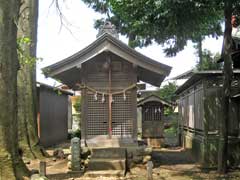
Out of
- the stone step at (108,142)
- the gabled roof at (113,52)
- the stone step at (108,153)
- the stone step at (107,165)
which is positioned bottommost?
the stone step at (107,165)

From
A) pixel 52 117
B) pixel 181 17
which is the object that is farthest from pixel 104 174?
pixel 52 117

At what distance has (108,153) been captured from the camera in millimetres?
14266

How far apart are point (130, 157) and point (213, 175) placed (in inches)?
123

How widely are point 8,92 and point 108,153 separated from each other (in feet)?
19.6

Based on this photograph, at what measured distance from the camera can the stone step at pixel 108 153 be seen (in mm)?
14195

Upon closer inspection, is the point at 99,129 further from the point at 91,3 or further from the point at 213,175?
the point at 91,3

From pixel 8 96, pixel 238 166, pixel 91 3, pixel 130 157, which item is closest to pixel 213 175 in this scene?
pixel 238 166

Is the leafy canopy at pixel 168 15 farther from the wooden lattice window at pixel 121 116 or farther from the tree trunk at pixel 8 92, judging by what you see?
the tree trunk at pixel 8 92

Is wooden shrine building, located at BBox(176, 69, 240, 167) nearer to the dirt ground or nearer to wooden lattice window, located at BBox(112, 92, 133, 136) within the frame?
the dirt ground

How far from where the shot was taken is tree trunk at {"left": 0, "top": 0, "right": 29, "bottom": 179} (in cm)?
907

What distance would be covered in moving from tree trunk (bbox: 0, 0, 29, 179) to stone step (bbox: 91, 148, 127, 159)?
499cm

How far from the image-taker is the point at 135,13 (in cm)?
1280

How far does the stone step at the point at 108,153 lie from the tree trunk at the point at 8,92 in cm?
499

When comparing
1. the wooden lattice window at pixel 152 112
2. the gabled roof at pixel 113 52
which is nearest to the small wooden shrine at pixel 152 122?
the wooden lattice window at pixel 152 112
